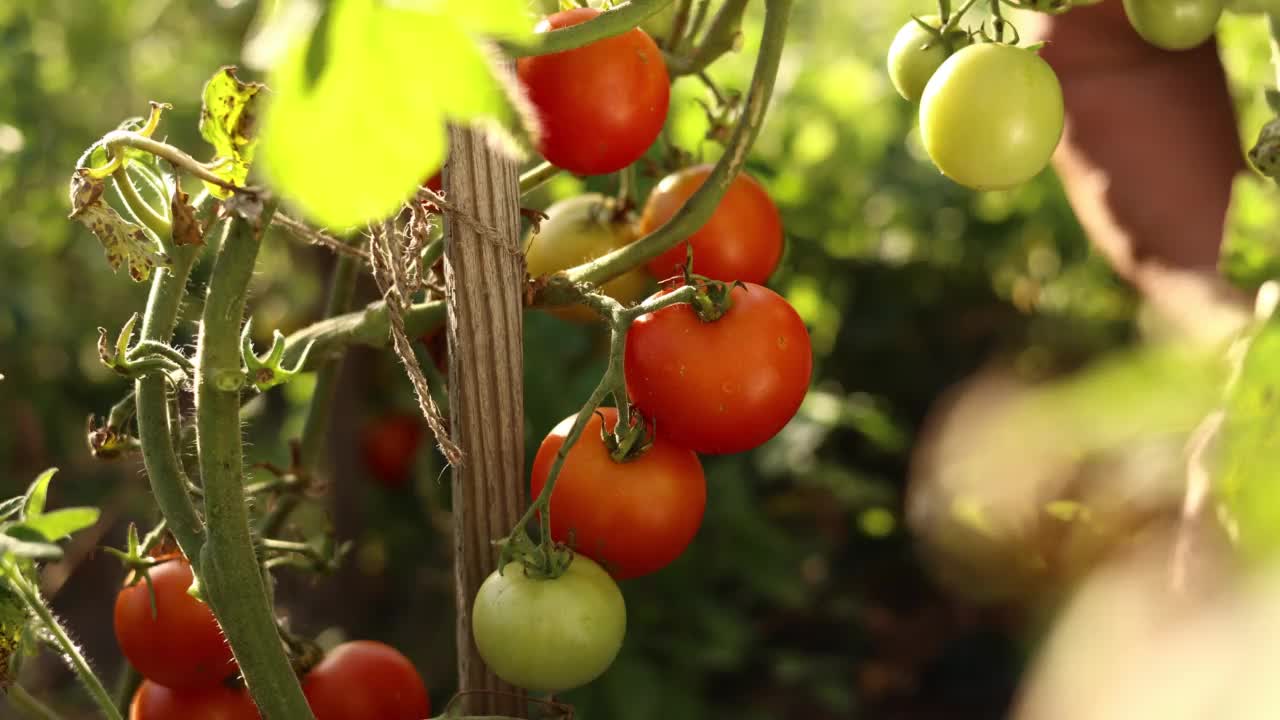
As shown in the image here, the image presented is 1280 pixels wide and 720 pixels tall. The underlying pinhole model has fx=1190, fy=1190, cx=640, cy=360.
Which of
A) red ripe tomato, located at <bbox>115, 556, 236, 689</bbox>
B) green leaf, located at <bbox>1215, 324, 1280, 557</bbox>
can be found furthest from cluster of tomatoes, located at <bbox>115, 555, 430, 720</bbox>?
green leaf, located at <bbox>1215, 324, 1280, 557</bbox>

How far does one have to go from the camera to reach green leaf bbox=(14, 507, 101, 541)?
1.80 feet

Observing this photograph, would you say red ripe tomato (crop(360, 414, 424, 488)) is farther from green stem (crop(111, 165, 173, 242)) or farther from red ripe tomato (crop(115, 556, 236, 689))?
green stem (crop(111, 165, 173, 242))

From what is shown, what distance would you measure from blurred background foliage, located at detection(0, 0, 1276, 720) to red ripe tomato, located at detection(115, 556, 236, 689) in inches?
28.3

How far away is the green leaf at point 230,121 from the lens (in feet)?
2.20

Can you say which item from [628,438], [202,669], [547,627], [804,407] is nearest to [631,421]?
[628,438]

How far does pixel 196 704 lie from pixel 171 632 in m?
0.07

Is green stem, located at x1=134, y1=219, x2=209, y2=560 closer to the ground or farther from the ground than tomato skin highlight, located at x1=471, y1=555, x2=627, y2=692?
farther from the ground

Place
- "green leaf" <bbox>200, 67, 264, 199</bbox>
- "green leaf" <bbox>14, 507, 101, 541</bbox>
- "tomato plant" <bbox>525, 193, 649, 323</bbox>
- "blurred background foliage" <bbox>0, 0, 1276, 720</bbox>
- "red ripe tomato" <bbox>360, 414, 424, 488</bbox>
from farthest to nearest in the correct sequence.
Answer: "red ripe tomato" <bbox>360, 414, 424, 488</bbox>
"blurred background foliage" <bbox>0, 0, 1276, 720</bbox>
"tomato plant" <bbox>525, 193, 649, 323</bbox>
"green leaf" <bbox>200, 67, 264, 199</bbox>
"green leaf" <bbox>14, 507, 101, 541</bbox>

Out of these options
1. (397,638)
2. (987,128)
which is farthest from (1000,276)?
(987,128)

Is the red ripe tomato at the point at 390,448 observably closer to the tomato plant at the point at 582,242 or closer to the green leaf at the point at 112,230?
the tomato plant at the point at 582,242

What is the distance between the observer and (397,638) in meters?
1.99

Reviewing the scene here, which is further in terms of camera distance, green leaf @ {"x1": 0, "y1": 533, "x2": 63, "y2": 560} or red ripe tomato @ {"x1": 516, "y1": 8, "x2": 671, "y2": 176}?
red ripe tomato @ {"x1": 516, "y1": 8, "x2": 671, "y2": 176}

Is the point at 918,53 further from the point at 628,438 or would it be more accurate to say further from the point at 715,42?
the point at 628,438

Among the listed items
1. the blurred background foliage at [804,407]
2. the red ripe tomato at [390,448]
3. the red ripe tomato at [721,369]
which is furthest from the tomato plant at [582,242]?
the red ripe tomato at [390,448]
